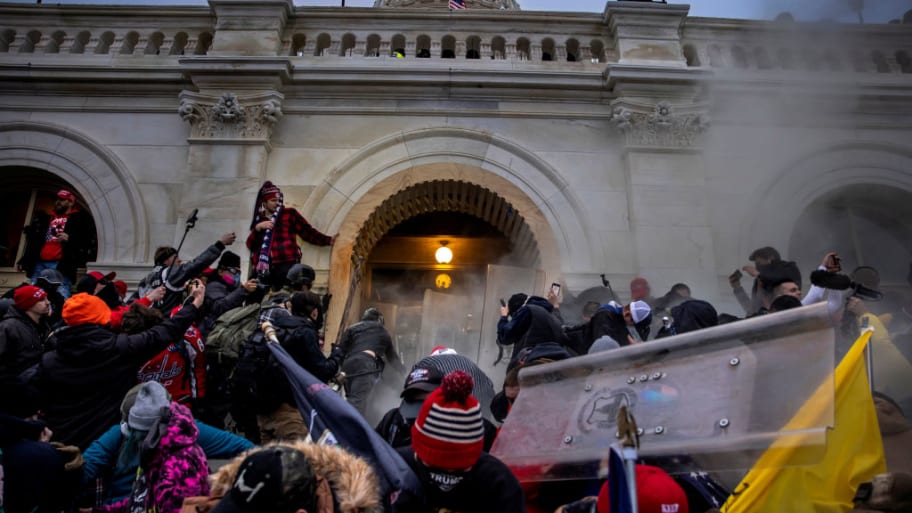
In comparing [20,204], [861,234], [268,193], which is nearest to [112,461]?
[268,193]

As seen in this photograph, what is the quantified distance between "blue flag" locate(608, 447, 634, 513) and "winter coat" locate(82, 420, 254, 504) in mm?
2686

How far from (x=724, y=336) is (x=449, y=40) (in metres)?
8.28

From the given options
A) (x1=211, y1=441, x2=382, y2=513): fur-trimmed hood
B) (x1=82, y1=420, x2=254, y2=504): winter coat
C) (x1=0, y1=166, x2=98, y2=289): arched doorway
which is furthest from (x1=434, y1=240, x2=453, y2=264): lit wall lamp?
(x1=211, y1=441, x2=382, y2=513): fur-trimmed hood

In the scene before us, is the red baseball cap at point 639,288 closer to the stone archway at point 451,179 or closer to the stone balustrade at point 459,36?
the stone archway at point 451,179

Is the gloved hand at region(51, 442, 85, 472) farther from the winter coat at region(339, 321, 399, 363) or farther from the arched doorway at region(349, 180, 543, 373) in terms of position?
the arched doorway at region(349, 180, 543, 373)

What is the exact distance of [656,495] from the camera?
7.82 ft

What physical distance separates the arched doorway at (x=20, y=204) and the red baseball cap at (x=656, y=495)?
30.5 ft

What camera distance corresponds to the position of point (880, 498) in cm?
248

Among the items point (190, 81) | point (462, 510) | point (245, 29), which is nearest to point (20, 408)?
point (462, 510)

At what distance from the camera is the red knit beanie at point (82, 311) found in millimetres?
3961

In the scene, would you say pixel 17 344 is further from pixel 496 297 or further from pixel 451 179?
pixel 451 179

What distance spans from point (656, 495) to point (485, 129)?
7166 millimetres

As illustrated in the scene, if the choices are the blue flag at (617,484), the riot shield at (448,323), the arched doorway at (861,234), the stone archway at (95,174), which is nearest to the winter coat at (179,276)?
the stone archway at (95,174)

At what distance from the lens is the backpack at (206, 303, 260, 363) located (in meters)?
4.83
